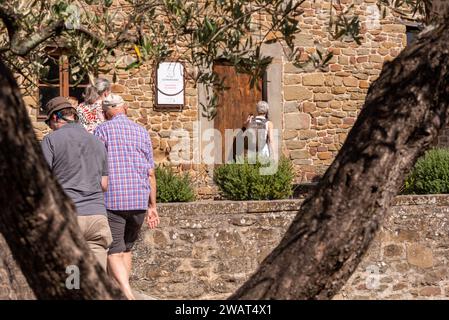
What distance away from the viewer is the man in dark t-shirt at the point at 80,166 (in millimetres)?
5895

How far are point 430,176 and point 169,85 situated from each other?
4.51 meters

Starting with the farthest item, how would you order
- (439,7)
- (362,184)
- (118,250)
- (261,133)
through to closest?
(261,133) < (118,250) < (439,7) < (362,184)

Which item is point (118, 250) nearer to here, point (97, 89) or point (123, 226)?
point (123, 226)

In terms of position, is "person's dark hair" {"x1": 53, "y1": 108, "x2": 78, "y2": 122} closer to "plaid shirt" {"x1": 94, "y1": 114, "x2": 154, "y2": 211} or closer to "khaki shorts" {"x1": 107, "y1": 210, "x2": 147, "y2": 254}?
"plaid shirt" {"x1": 94, "y1": 114, "x2": 154, "y2": 211}

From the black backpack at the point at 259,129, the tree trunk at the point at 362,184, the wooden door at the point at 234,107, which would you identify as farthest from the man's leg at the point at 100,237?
the wooden door at the point at 234,107

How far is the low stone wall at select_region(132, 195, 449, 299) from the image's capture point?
8.12 m

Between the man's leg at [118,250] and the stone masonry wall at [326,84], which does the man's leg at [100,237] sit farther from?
the stone masonry wall at [326,84]

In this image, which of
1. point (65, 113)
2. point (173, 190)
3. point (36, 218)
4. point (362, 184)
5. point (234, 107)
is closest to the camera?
point (36, 218)

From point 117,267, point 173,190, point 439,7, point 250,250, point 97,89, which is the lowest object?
point 250,250

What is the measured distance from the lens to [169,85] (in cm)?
1284

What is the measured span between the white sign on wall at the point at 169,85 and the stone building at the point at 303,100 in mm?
122

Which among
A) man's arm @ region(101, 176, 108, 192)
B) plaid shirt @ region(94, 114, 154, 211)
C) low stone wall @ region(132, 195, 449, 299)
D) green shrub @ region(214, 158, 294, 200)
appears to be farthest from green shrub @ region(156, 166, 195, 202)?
man's arm @ region(101, 176, 108, 192)

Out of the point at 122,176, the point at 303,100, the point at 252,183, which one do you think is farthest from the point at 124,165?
the point at 303,100
